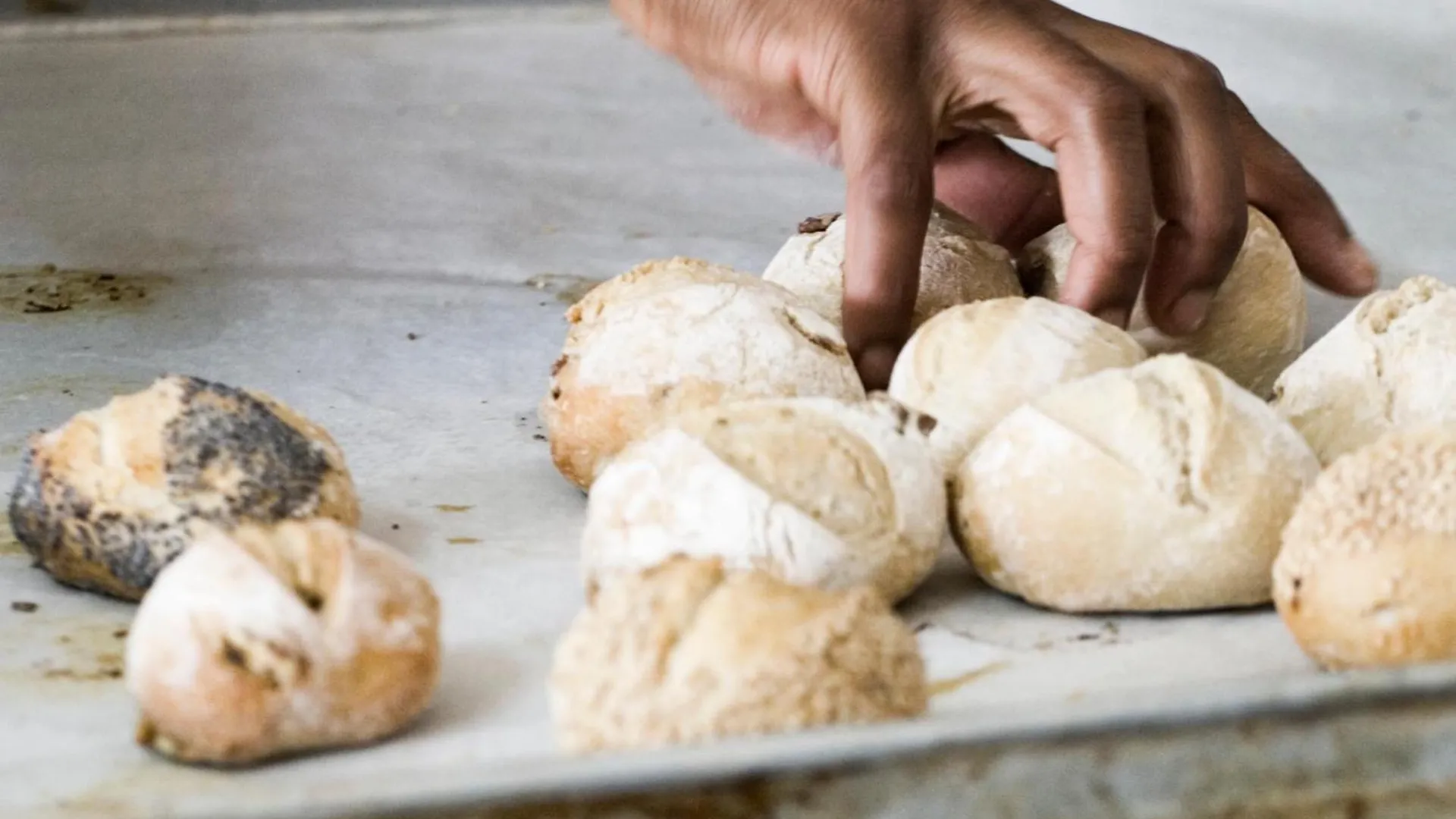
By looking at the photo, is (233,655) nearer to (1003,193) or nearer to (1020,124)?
(1020,124)

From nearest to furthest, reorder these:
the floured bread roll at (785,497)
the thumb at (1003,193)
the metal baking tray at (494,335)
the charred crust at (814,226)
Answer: the metal baking tray at (494,335), the floured bread roll at (785,497), the charred crust at (814,226), the thumb at (1003,193)

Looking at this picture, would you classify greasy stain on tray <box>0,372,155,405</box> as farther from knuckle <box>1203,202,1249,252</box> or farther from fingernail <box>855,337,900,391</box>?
knuckle <box>1203,202,1249,252</box>

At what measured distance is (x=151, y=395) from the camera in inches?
52.2

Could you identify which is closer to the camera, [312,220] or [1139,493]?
[1139,493]

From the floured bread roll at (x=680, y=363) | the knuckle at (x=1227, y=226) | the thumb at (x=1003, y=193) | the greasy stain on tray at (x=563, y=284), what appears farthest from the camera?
the greasy stain on tray at (x=563, y=284)

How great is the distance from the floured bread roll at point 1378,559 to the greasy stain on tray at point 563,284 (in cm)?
142

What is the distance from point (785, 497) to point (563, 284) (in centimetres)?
132

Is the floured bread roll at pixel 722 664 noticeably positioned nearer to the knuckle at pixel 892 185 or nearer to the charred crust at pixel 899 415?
the charred crust at pixel 899 415

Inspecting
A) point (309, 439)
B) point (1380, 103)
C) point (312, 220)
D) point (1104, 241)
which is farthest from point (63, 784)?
point (1380, 103)

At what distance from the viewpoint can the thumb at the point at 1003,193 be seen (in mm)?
1960

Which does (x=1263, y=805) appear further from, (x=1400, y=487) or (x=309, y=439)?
(x=309, y=439)

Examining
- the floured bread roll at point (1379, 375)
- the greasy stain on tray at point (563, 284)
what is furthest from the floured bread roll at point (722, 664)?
the greasy stain on tray at point (563, 284)

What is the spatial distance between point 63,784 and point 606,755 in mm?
480

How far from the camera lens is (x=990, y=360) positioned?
135cm
